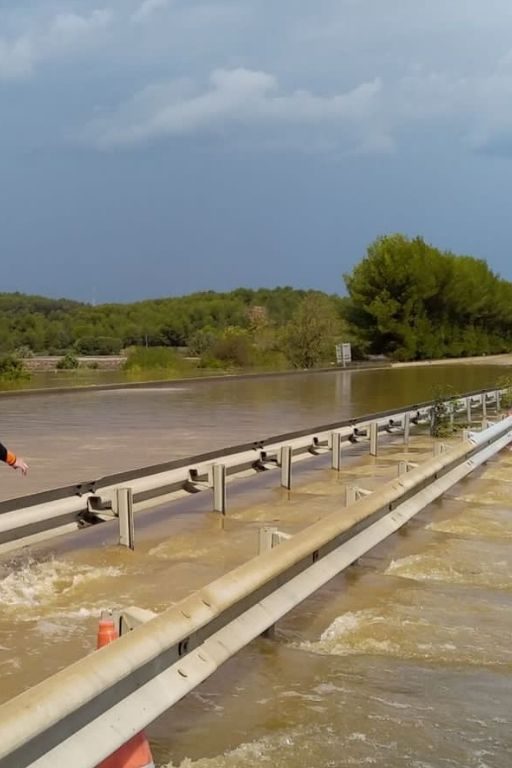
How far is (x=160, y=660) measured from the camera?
340cm

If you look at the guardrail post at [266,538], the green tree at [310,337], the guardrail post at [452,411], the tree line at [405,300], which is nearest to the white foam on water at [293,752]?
the guardrail post at [266,538]

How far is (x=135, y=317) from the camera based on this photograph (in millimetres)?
116750

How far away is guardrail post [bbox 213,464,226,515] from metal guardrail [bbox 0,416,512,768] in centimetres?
280

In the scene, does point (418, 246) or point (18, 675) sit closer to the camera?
point (18, 675)

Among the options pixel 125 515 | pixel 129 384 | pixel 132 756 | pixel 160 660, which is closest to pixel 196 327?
pixel 129 384

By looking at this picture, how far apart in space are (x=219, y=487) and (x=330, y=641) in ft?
12.4

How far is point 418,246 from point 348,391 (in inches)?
1818

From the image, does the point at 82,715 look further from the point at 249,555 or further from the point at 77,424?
the point at 77,424

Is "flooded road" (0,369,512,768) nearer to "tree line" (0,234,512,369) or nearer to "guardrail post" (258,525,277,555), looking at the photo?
"guardrail post" (258,525,277,555)

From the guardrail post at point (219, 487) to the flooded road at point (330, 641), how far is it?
173mm

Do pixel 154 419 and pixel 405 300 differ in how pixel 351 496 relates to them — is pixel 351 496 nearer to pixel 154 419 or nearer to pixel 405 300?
pixel 154 419

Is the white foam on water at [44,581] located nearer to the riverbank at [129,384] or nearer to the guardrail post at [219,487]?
the guardrail post at [219,487]

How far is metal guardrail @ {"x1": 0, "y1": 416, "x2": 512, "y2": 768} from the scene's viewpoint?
8.79ft

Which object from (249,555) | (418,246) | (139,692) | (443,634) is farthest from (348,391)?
(418,246)
